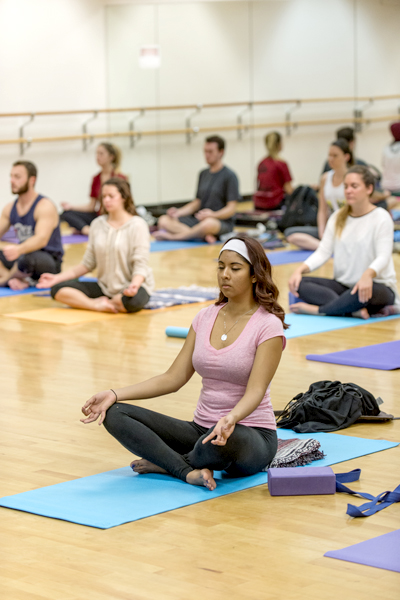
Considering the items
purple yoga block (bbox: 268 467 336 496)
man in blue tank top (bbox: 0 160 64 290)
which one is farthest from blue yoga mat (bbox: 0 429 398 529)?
man in blue tank top (bbox: 0 160 64 290)

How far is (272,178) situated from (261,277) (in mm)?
8128

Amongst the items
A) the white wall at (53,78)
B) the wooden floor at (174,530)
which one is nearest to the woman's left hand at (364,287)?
the wooden floor at (174,530)

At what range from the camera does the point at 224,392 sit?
308 cm

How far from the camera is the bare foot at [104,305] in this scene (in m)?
6.28

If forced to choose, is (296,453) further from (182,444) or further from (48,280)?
(48,280)

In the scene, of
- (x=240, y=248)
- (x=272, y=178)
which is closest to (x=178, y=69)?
(x=272, y=178)

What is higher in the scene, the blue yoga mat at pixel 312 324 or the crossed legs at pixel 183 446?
the crossed legs at pixel 183 446

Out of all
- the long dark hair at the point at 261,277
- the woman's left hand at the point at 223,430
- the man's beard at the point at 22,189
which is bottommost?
the woman's left hand at the point at 223,430

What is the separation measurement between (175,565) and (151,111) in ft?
33.1

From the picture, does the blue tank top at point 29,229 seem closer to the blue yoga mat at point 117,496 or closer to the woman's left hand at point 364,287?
the woman's left hand at point 364,287

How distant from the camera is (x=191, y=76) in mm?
12312

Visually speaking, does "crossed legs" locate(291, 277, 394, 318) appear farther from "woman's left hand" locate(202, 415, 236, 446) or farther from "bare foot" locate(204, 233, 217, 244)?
"bare foot" locate(204, 233, 217, 244)

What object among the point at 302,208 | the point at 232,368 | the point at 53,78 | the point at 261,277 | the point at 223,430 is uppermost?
the point at 53,78

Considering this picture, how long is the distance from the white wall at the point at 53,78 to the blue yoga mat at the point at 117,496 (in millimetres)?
8472
